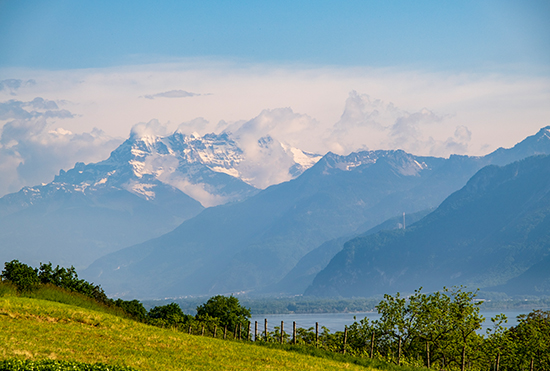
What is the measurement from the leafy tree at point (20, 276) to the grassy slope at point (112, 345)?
9114 mm

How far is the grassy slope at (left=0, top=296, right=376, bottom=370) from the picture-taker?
31.1 meters

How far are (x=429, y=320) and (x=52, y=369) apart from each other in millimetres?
39837

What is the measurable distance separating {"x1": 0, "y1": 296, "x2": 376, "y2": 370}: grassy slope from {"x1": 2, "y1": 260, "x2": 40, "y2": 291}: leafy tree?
9114 millimetres

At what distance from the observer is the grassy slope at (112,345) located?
102 ft

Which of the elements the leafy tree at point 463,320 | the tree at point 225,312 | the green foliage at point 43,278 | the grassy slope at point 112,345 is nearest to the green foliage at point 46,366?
the grassy slope at point 112,345

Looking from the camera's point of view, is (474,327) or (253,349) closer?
(253,349)

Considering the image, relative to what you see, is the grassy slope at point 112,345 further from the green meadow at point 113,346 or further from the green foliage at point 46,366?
the green foliage at point 46,366

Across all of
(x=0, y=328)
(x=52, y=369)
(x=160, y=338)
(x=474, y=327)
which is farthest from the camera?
(x=474, y=327)

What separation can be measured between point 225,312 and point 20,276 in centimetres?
4657

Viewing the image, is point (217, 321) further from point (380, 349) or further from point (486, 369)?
point (486, 369)

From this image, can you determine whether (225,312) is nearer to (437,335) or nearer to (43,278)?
(43,278)

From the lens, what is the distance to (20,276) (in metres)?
52.8

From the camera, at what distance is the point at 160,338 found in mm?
39938

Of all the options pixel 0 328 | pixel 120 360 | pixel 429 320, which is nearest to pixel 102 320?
pixel 0 328
